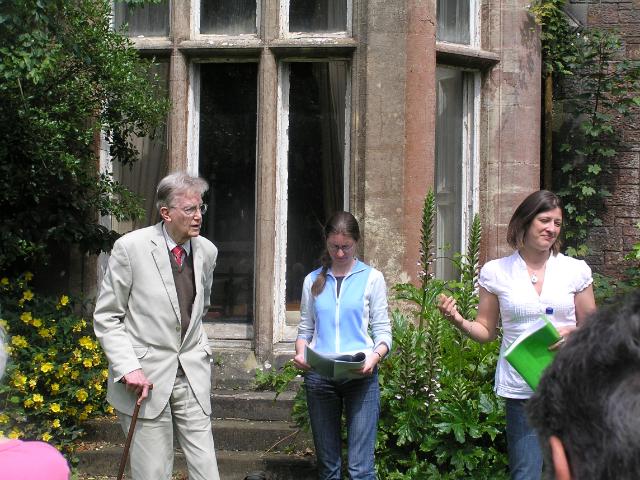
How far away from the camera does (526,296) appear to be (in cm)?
445

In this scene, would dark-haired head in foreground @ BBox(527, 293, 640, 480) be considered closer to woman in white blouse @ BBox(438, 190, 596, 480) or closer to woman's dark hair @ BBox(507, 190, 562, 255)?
woman in white blouse @ BBox(438, 190, 596, 480)

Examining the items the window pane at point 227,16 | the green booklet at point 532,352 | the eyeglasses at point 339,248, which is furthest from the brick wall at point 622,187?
the green booklet at point 532,352

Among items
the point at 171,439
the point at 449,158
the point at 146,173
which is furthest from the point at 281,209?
the point at 171,439

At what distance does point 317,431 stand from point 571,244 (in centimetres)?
373

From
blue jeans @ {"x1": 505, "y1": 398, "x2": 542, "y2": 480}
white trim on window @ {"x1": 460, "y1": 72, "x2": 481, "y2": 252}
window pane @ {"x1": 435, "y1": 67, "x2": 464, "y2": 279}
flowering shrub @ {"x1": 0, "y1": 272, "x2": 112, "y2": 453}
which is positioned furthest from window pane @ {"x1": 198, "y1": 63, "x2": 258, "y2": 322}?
blue jeans @ {"x1": 505, "y1": 398, "x2": 542, "y2": 480}

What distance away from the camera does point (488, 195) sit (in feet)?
25.0

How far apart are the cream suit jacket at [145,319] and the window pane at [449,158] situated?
351 centimetres

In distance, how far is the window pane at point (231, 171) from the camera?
7.52 m

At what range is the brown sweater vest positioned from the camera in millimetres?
4680

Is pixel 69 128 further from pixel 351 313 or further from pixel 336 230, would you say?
pixel 351 313

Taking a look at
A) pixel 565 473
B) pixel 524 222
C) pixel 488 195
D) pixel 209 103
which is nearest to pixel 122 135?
pixel 209 103

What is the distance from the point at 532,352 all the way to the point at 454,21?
5269mm

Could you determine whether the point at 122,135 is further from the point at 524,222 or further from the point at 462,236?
the point at 524,222

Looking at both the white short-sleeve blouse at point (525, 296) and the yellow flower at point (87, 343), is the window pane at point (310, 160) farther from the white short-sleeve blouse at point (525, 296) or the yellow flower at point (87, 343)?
the white short-sleeve blouse at point (525, 296)
